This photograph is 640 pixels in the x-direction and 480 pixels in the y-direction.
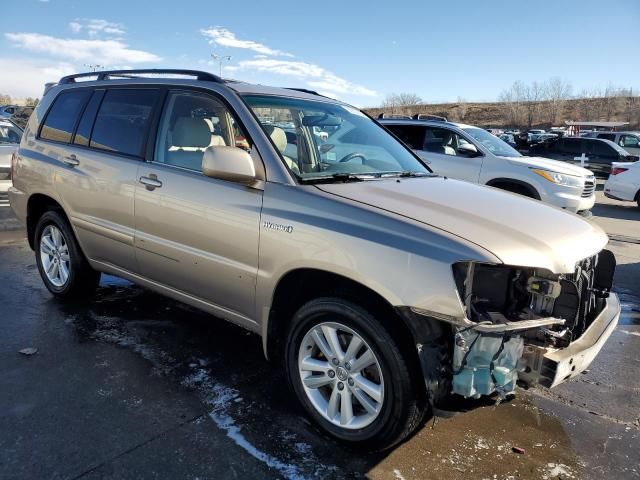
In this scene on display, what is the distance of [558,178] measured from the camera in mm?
8922

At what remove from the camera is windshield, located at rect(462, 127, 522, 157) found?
9539 millimetres

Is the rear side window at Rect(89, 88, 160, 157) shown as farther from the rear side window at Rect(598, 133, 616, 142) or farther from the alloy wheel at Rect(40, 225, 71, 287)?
the rear side window at Rect(598, 133, 616, 142)

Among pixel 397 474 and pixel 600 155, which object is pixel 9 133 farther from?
pixel 600 155

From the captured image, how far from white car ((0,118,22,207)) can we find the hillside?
77460mm

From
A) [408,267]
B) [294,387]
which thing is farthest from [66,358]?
[408,267]

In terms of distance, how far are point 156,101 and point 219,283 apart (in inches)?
60.0

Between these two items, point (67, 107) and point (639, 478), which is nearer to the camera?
point (639, 478)

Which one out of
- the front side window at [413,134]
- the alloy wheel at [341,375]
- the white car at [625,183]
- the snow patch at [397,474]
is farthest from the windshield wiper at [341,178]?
the white car at [625,183]

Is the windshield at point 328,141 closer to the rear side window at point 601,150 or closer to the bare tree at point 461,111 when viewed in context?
the rear side window at point 601,150

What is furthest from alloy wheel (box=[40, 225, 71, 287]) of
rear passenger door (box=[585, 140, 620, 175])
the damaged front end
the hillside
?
the hillside

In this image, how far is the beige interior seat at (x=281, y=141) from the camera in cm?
322

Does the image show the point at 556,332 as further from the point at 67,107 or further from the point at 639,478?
the point at 67,107

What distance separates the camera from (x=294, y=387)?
9.95ft

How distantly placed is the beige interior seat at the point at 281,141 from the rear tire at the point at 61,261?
89.4 inches
